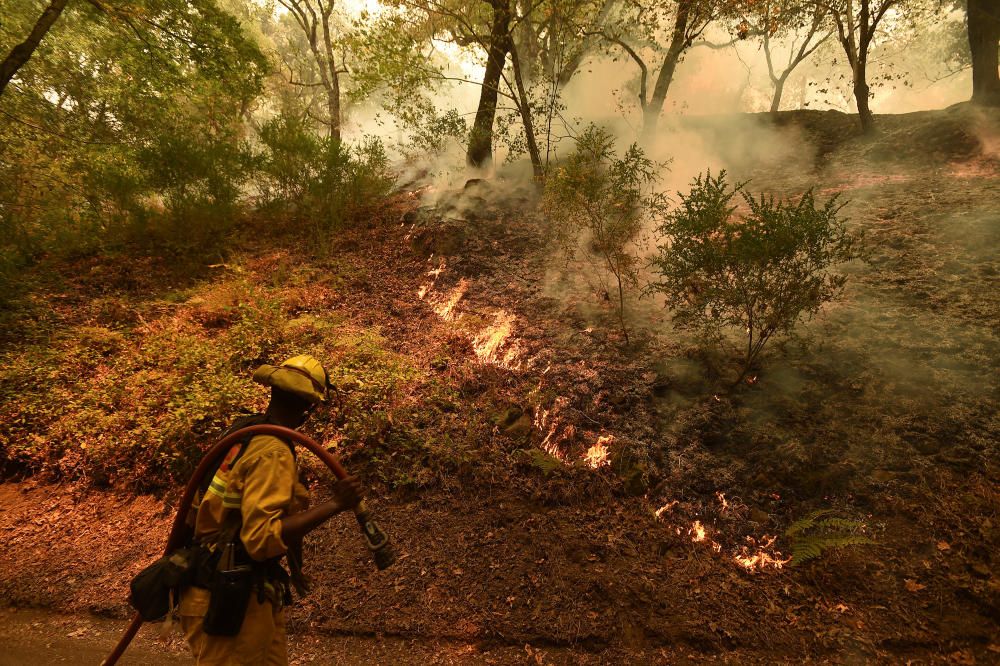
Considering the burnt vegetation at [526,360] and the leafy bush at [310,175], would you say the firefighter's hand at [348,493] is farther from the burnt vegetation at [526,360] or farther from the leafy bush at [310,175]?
the leafy bush at [310,175]

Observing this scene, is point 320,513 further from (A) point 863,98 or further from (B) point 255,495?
(A) point 863,98

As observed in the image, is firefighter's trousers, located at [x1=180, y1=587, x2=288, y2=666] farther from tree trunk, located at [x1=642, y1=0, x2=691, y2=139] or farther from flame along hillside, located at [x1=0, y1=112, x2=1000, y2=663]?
tree trunk, located at [x1=642, y1=0, x2=691, y2=139]

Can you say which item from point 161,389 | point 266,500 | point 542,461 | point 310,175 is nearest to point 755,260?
point 542,461

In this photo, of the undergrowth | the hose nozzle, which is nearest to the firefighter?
the hose nozzle

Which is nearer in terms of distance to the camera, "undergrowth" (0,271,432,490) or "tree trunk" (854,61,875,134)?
"undergrowth" (0,271,432,490)

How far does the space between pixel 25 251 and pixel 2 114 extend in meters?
3.05

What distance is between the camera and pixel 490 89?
11031 millimetres

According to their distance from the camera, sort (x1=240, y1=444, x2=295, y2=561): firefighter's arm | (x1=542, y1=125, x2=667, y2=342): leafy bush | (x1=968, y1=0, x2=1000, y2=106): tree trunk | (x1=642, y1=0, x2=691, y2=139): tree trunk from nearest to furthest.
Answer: (x1=240, y1=444, x2=295, y2=561): firefighter's arm < (x1=542, y1=125, x2=667, y2=342): leafy bush < (x1=968, y1=0, x2=1000, y2=106): tree trunk < (x1=642, y1=0, x2=691, y2=139): tree trunk

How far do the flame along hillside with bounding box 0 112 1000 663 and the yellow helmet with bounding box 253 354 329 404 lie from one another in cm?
216

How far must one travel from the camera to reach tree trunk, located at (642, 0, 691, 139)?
1046cm

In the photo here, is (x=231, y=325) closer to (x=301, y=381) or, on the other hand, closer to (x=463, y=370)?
(x=463, y=370)

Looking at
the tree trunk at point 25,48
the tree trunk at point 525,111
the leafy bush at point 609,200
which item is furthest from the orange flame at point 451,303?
the tree trunk at point 25,48

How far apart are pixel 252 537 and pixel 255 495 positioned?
166mm

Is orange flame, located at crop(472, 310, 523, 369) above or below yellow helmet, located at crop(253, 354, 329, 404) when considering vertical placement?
below
